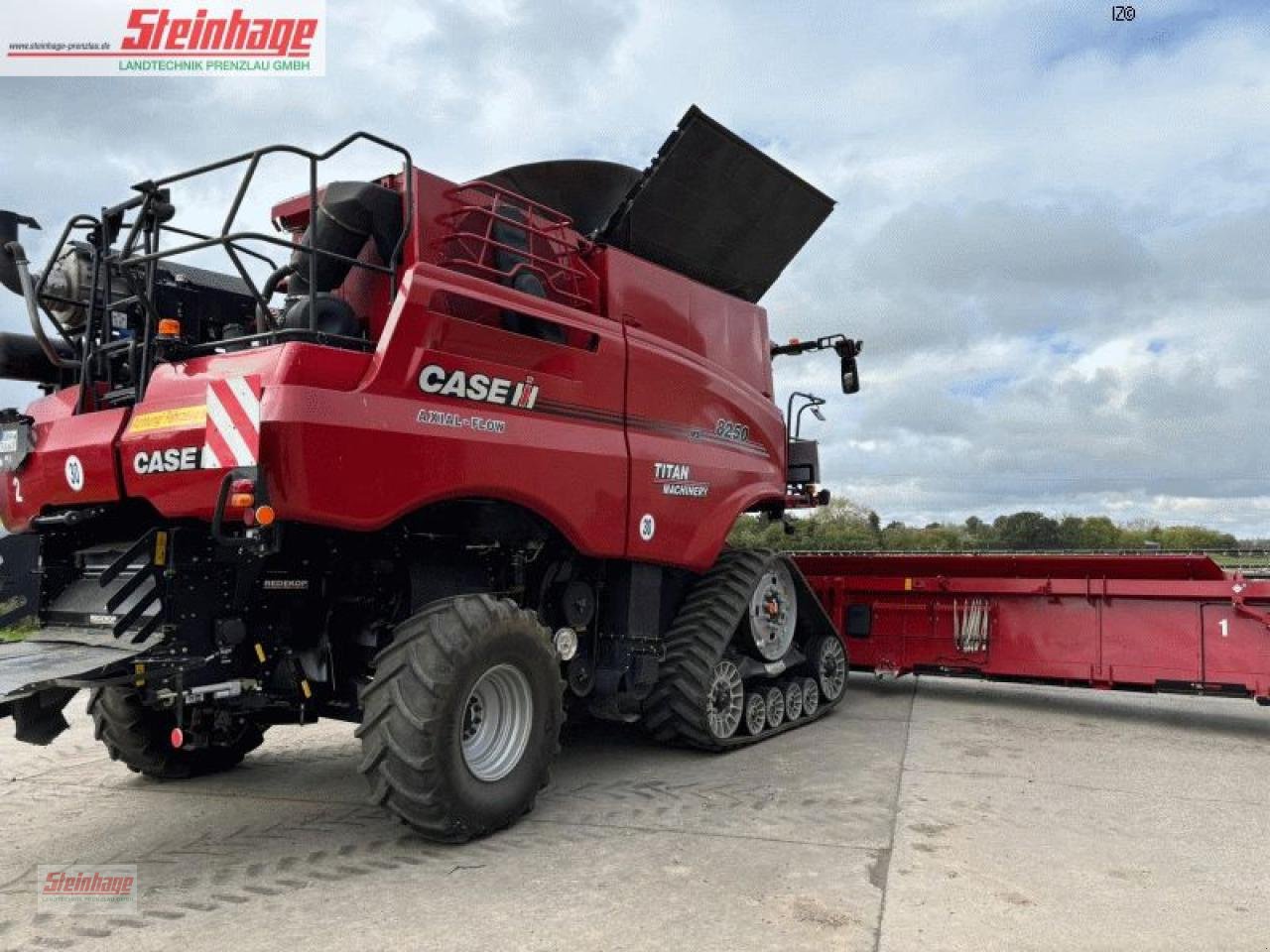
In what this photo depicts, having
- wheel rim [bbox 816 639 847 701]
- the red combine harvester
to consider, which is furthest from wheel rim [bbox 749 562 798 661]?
wheel rim [bbox 816 639 847 701]

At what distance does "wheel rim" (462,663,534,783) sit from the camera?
5004 millimetres

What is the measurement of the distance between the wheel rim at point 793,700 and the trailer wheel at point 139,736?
13.9 ft

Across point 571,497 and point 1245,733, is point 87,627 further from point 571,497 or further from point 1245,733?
point 1245,733

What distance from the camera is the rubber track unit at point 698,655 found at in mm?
6660

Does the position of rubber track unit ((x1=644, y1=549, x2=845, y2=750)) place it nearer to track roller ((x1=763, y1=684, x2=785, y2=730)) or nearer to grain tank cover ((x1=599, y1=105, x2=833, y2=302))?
track roller ((x1=763, y1=684, x2=785, y2=730))

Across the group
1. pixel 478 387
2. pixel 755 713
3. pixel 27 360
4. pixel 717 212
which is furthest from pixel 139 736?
pixel 717 212

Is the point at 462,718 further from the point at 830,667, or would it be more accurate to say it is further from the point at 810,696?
the point at 830,667

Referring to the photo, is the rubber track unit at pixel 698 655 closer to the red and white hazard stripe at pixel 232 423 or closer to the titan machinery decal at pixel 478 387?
the titan machinery decal at pixel 478 387

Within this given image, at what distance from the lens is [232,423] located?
4.41m

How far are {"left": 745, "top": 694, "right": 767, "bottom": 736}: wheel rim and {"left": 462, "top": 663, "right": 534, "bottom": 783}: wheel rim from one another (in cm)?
251

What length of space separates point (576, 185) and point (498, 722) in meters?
3.63

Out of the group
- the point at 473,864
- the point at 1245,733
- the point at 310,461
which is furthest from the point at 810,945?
the point at 1245,733

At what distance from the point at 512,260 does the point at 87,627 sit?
3004 millimetres

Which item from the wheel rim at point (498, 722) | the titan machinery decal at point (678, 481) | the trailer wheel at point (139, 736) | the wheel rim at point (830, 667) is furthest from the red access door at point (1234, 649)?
the trailer wheel at point (139, 736)
